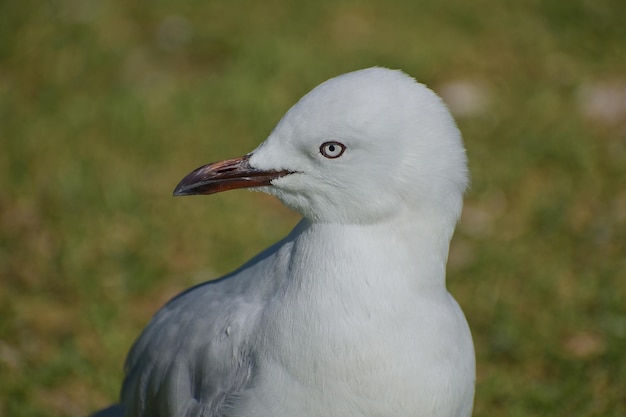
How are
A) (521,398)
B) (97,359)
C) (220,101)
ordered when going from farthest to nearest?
(220,101)
(97,359)
(521,398)

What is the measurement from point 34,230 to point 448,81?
3158 mm

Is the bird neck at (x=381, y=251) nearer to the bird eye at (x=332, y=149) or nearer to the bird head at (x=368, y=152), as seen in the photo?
the bird head at (x=368, y=152)

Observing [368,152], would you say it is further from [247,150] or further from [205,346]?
[247,150]

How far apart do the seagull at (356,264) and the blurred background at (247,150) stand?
1.48m

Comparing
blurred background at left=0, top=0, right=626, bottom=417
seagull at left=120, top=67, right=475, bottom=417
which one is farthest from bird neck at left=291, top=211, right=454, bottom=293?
blurred background at left=0, top=0, right=626, bottom=417

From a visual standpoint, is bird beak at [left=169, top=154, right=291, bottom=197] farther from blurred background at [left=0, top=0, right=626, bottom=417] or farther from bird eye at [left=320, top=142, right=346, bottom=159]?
blurred background at [left=0, top=0, right=626, bottom=417]

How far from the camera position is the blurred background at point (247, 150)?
4.16 m

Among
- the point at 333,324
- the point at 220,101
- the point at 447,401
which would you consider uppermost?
the point at 220,101

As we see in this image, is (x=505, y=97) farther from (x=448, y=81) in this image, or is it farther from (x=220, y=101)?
(x=220, y=101)

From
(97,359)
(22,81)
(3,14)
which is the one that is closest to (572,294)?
(97,359)

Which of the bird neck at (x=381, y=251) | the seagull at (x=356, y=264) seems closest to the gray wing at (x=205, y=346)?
the seagull at (x=356, y=264)

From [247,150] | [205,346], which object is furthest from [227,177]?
[247,150]

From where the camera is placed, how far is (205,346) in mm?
2738

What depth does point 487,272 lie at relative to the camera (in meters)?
4.66
